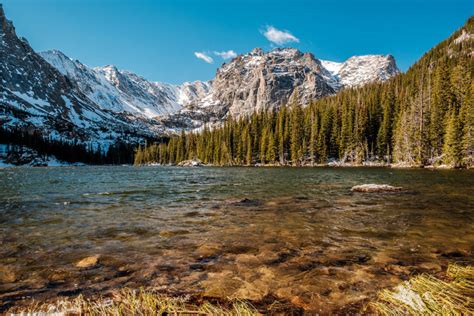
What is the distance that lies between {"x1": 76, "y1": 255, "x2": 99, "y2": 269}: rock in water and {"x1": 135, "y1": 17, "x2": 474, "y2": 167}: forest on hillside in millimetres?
66805

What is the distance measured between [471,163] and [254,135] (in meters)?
79.0

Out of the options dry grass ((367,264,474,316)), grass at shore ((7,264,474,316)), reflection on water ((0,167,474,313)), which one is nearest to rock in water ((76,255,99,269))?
reflection on water ((0,167,474,313))

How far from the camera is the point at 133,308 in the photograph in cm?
473

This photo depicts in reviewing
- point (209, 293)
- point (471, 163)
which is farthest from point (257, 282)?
point (471, 163)

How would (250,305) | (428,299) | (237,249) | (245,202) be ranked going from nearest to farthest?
(428,299), (250,305), (237,249), (245,202)

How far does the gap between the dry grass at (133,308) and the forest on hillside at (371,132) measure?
66197 millimetres

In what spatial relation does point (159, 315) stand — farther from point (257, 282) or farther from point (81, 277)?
point (81, 277)

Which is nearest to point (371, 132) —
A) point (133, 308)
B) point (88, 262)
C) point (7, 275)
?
point (88, 262)

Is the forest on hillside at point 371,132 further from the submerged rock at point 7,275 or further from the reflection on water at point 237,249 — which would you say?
the submerged rock at point 7,275

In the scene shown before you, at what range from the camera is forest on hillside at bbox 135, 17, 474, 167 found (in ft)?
209

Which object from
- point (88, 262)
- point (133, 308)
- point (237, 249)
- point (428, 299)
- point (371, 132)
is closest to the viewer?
point (428, 299)

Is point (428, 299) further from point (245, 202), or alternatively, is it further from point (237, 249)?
point (245, 202)

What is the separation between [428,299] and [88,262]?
858 centimetres

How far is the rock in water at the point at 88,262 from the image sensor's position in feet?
25.2
